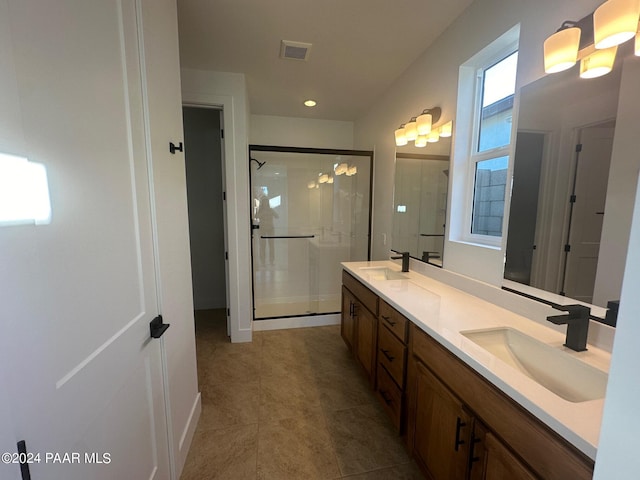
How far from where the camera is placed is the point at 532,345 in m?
1.15

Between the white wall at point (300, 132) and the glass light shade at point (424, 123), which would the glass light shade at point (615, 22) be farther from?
the white wall at point (300, 132)

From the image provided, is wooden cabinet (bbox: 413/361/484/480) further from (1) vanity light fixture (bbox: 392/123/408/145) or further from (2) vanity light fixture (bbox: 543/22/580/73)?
(1) vanity light fixture (bbox: 392/123/408/145)

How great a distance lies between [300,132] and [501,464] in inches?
148

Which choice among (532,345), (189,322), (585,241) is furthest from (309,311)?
(585,241)

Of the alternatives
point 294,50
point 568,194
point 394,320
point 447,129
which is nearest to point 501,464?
point 394,320

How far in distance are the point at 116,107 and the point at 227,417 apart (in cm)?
193

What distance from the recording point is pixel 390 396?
168 centimetres

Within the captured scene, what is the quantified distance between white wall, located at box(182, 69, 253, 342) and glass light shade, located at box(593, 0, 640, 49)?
7.93ft

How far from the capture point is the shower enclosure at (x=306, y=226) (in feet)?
11.4

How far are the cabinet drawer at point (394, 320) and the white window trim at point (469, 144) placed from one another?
688mm

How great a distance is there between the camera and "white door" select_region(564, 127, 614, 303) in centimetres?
105

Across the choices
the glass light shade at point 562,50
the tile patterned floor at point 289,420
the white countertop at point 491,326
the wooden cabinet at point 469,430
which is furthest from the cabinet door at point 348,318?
the glass light shade at point 562,50

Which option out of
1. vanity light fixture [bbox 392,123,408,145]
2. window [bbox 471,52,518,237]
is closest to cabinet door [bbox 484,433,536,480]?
window [bbox 471,52,518,237]

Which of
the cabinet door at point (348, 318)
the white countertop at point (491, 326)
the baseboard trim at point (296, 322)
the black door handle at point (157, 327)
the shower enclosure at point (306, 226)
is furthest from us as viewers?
the shower enclosure at point (306, 226)
